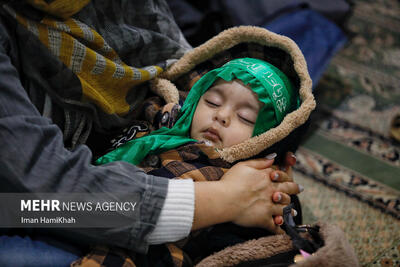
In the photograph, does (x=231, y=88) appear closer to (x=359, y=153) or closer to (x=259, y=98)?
(x=259, y=98)

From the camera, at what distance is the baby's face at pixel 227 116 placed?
877mm

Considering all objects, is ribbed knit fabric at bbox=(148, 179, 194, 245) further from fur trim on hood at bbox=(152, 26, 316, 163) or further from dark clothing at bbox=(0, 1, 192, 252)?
fur trim on hood at bbox=(152, 26, 316, 163)

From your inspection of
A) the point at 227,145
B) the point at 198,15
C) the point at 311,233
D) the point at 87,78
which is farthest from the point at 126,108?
the point at 198,15

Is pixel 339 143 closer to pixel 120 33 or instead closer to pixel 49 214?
pixel 120 33

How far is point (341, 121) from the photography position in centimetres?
168

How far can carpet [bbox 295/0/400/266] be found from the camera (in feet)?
3.96

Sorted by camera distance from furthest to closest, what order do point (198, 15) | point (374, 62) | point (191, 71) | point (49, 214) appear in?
1. point (374, 62)
2. point (198, 15)
3. point (191, 71)
4. point (49, 214)

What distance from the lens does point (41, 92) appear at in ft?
2.37

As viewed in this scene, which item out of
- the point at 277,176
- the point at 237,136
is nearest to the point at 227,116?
the point at 237,136

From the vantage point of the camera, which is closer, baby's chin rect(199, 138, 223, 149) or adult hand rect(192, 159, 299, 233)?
adult hand rect(192, 159, 299, 233)

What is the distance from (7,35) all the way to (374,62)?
6.77 feet

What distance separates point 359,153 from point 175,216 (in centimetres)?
114

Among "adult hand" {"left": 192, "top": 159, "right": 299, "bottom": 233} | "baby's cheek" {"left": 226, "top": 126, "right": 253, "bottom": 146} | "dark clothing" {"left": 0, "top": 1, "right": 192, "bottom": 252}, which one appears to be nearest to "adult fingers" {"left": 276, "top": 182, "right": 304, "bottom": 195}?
"adult hand" {"left": 192, "top": 159, "right": 299, "bottom": 233}

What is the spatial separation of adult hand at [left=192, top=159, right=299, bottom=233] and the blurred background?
52 cm
